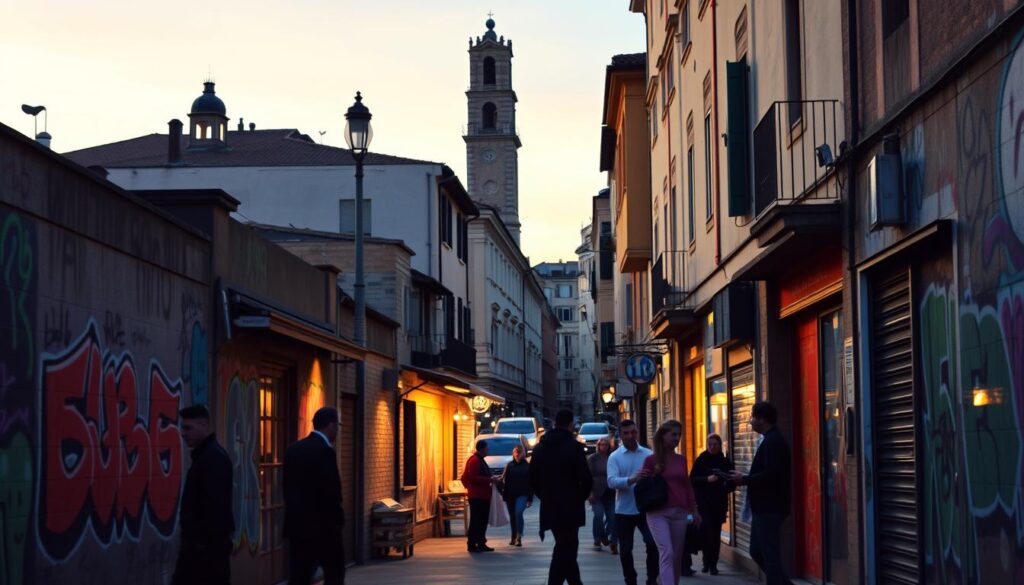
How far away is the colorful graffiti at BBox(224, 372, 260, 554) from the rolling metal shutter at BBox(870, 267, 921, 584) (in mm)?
6312

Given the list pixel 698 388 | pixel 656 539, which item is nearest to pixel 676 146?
pixel 698 388

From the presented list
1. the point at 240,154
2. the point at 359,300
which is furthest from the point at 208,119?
the point at 359,300

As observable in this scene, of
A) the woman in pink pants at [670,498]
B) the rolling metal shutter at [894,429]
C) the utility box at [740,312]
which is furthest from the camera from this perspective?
the utility box at [740,312]

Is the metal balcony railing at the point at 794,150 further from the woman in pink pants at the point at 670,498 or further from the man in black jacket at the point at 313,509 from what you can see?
the man in black jacket at the point at 313,509

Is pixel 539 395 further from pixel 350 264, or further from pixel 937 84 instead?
pixel 937 84

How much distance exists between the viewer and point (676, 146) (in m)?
Answer: 26.6

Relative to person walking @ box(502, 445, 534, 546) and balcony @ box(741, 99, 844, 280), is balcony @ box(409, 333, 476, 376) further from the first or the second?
balcony @ box(741, 99, 844, 280)

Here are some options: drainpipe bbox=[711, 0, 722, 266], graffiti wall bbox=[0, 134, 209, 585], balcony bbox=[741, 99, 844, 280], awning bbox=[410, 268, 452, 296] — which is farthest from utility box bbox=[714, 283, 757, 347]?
awning bbox=[410, 268, 452, 296]

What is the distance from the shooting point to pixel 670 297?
1059 inches

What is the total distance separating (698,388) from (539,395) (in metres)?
70.8

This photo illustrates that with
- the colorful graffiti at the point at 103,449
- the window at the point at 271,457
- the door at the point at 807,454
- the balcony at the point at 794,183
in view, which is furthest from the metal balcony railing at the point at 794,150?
the window at the point at 271,457

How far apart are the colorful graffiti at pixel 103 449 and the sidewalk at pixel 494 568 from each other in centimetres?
642

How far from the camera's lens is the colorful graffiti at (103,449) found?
1009cm

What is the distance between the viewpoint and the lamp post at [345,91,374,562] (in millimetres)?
20438
